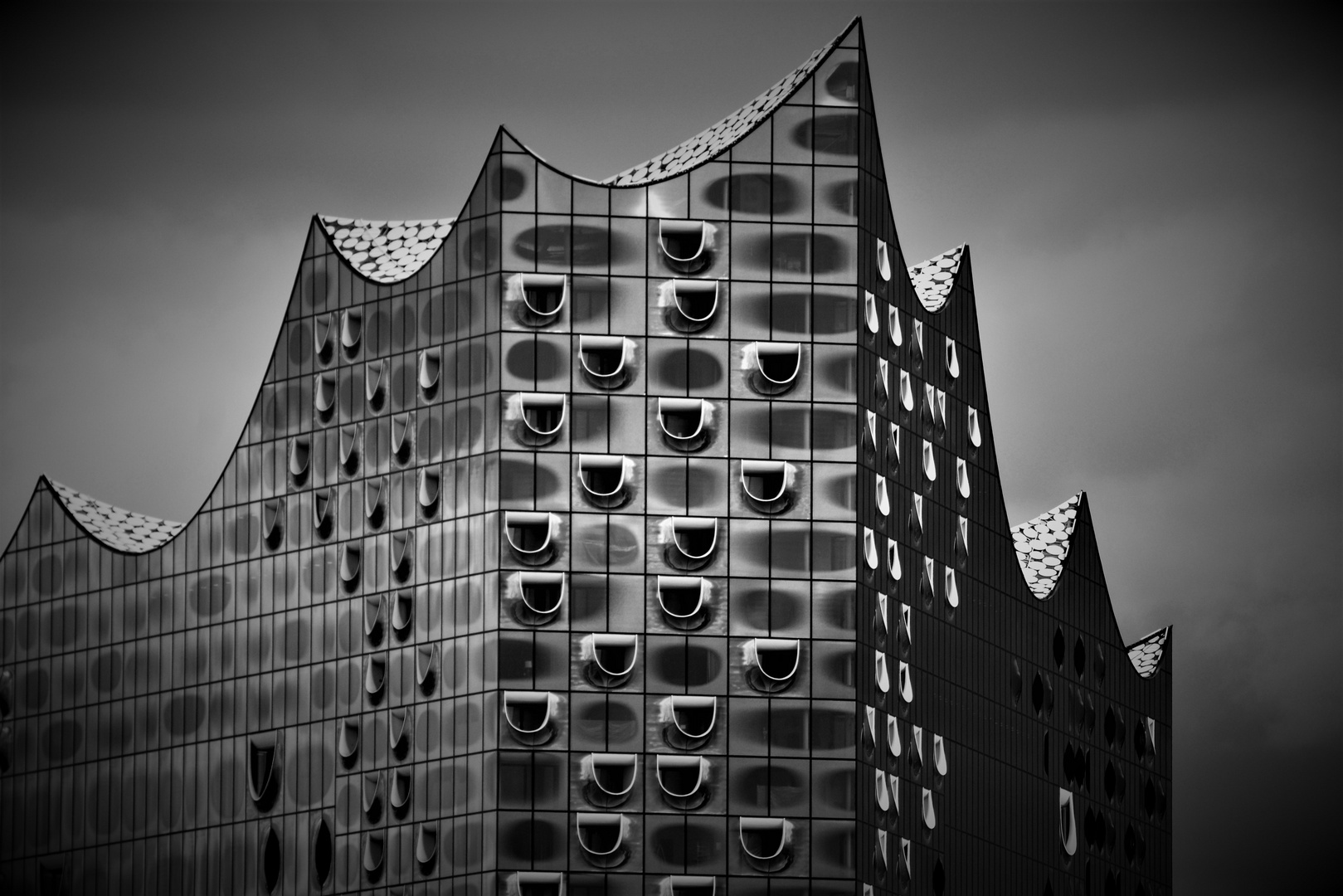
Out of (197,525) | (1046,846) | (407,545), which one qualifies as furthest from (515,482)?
(1046,846)

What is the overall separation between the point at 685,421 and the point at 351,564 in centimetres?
1157

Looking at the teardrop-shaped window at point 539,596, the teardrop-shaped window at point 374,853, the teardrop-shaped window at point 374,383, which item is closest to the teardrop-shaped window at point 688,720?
the teardrop-shaped window at point 539,596

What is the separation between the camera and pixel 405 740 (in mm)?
77188

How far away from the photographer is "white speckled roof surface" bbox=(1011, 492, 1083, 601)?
9538 cm

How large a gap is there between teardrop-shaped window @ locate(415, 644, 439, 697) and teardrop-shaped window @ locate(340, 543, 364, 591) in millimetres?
3872

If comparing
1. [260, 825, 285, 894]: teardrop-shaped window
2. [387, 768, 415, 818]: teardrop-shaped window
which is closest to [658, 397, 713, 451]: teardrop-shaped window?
[387, 768, 415, 818]: teardrop-shaped window

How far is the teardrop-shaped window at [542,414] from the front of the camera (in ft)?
249

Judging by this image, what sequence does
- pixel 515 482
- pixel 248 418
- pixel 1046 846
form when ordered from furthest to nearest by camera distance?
pixel 1046 846 → pixel 248 418 → pixel 515 482

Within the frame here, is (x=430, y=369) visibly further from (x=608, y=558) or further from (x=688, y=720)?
(x=688, y=720)

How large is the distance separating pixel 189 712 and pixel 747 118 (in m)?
26.1

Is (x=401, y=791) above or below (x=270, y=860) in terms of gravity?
above

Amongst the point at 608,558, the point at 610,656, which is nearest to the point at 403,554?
the point at 608,558

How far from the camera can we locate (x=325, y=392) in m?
82.1

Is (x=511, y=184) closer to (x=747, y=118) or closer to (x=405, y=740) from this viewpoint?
(x=747, y=118)
